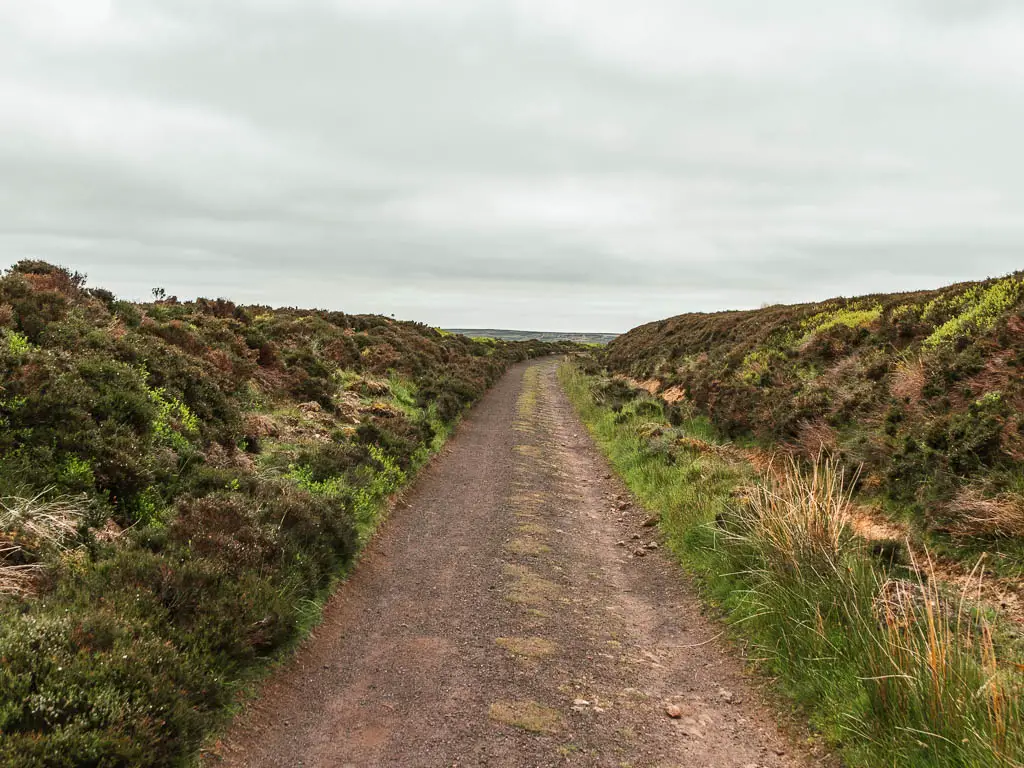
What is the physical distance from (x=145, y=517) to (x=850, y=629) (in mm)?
8075

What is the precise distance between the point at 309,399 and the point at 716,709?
14124mm

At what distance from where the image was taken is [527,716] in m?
4.97

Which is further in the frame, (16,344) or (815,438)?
(815,438)

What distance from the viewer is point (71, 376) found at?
8.41 meters

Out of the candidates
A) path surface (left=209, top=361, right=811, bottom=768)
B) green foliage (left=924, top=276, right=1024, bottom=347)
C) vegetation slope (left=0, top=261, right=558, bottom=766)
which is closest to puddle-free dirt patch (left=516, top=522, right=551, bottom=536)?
path surface (left=209, top=361, right=811, bottom=768)

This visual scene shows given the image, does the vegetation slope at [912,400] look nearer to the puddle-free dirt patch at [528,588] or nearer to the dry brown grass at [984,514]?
the dry brown grass at [984,514]

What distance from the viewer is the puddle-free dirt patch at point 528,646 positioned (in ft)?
19.8

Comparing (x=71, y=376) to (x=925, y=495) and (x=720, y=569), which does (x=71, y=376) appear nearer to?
(x=720, y=569)

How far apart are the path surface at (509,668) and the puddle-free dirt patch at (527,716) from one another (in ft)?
0.05

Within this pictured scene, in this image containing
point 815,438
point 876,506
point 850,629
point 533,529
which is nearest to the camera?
point 850,629

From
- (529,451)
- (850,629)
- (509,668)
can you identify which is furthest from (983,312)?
(509,668)

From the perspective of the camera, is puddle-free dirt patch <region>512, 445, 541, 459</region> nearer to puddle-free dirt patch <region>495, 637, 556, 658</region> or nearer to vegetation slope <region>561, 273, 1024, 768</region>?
vegetation slope <region>561, 273, 1024, 768</region>

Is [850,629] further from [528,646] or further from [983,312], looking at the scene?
[983,312]

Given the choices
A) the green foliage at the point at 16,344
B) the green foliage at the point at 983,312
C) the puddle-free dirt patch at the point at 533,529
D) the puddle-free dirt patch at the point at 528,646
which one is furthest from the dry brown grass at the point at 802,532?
the green foliage at the point at 16,344
